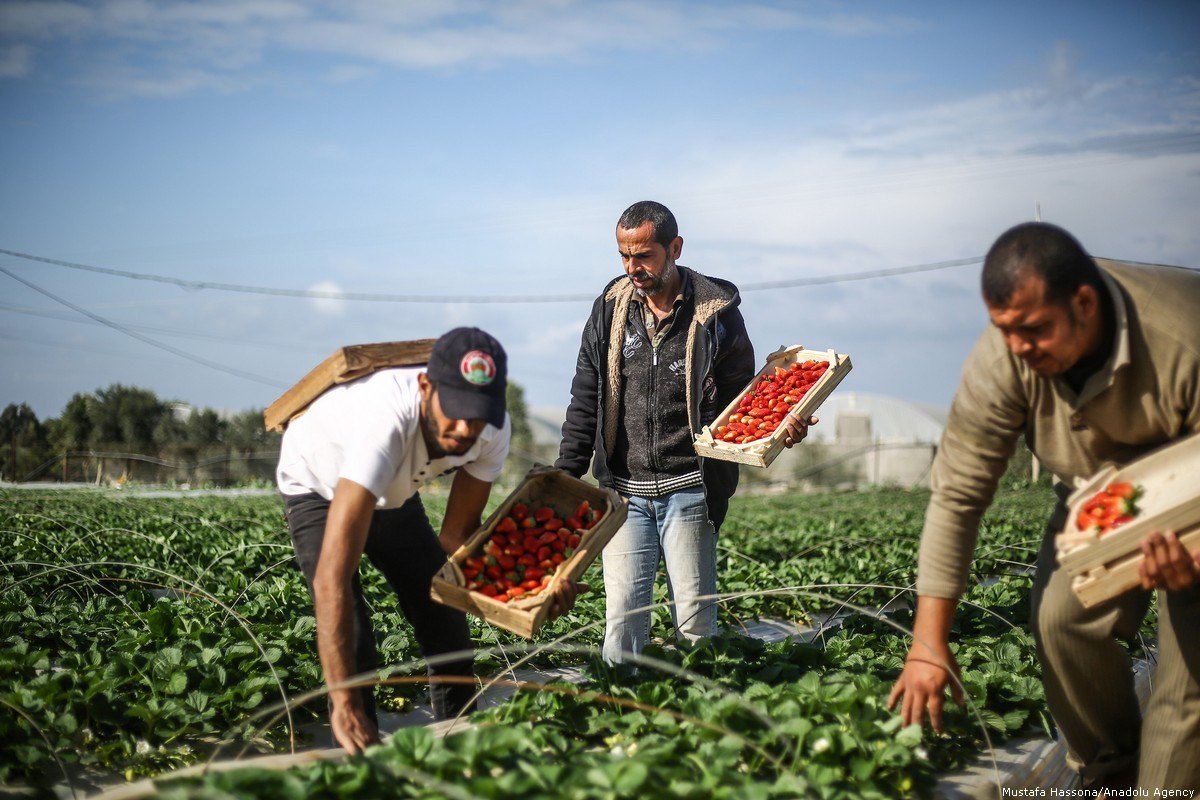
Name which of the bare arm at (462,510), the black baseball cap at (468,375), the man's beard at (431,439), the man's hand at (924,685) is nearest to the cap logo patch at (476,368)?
the black baseball cap at (468,375)

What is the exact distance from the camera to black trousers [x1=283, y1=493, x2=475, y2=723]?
126 inches

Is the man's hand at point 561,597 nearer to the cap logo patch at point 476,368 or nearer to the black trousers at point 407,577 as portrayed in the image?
the black trousers at point 407,577

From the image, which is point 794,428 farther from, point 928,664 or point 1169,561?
point 1169,561

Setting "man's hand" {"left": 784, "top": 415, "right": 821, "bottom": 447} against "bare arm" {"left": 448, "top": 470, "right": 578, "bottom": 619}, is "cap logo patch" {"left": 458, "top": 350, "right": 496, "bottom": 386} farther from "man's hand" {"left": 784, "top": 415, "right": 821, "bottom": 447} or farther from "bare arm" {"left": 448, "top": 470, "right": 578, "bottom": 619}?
"man's hand" {"left": 784, "top": 415, "right": 821, "bottom": 447}

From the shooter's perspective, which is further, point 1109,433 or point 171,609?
point 171,609

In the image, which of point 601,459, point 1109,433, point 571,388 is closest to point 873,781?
point 1109,433

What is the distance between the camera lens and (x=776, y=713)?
9.25 feet

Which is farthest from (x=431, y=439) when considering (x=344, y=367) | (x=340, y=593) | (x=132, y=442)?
(x=132, y=442)

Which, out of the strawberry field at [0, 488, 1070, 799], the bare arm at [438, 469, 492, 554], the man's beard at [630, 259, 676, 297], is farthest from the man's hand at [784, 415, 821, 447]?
the bare arm at [438, 469, 492, 554]

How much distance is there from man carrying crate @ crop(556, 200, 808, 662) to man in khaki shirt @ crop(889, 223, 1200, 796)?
3.92 ft

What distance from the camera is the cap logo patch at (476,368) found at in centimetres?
282

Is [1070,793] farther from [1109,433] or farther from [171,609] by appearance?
[171,609]

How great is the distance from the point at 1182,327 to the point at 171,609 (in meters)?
3.97

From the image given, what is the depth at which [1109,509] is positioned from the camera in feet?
8.21
